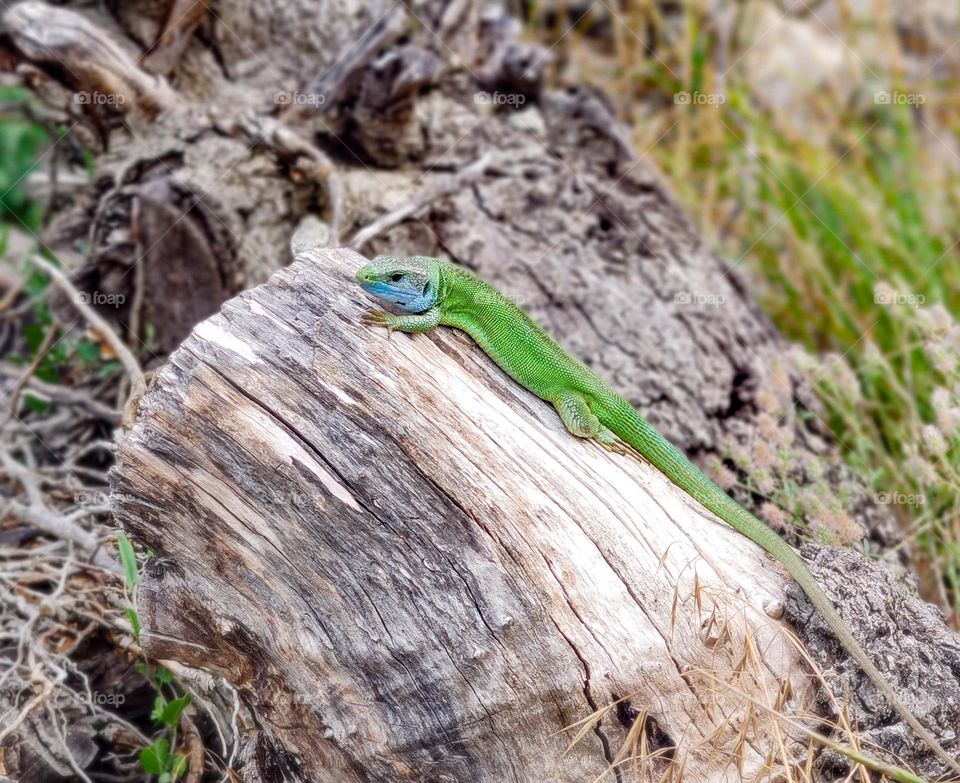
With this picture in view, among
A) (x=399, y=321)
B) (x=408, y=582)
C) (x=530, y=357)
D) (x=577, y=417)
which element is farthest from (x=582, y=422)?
(x=408, y=582)

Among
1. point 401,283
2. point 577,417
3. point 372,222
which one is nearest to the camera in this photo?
point 401,283

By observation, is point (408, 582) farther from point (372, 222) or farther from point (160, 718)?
point (372, 222)

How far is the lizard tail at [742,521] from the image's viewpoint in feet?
10.3

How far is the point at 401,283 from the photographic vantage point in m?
3.72

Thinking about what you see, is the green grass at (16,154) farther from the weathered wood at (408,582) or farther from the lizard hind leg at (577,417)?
the lizard hind leg at (577,417)

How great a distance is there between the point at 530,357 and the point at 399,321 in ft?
2.24

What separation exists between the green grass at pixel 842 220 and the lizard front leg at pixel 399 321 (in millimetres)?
2369

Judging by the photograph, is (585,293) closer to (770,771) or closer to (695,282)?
(695,282)

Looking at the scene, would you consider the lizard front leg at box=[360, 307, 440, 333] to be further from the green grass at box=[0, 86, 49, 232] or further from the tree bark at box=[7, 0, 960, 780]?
the green grass at box=[0, 86, 49, 232]

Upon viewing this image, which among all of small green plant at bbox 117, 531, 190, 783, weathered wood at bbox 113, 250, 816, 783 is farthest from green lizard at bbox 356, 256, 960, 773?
small green plant at bbox 117, 531, 190, 783

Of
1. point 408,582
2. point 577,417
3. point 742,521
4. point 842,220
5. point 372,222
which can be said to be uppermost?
point 842,220

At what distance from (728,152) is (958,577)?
5003 mm

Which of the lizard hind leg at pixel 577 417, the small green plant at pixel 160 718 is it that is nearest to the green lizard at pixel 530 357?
the lizard hind leg at pixel 577 417

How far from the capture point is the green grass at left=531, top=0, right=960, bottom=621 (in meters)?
5.08
